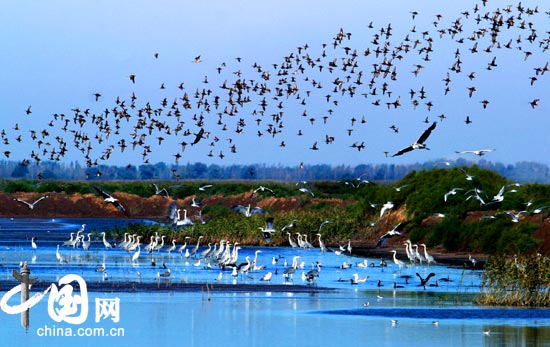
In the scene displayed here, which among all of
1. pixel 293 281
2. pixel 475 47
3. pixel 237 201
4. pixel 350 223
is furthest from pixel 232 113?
pixel 237 201

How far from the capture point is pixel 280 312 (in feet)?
107

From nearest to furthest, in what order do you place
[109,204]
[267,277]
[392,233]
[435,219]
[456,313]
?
1. [456,313]
2. [267,277]
3. [392,233]
4. [435,219]
5. [109,204]

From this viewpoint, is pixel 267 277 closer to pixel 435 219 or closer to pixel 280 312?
pixel 280 312

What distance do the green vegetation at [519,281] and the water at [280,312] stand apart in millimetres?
654

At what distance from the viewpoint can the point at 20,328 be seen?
94.9 ft

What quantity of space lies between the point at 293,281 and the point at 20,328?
566 inches

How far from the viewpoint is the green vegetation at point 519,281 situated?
32.7m

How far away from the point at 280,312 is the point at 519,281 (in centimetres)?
571

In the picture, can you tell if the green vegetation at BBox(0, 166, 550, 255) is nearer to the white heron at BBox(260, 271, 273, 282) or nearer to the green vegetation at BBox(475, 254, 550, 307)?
the white heron at BBox(260, 271, 273, 282)

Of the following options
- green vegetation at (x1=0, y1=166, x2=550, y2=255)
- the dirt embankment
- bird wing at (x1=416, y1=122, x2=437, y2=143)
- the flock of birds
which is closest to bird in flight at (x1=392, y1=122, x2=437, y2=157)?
bird wing at (x1=416, y1=122, x2=437, y2=143)

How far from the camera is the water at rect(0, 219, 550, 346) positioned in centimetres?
2780

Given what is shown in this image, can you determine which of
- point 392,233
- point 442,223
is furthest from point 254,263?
point 442,223

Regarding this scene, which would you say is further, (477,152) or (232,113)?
(232,113)

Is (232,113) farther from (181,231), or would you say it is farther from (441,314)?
(181,231)
